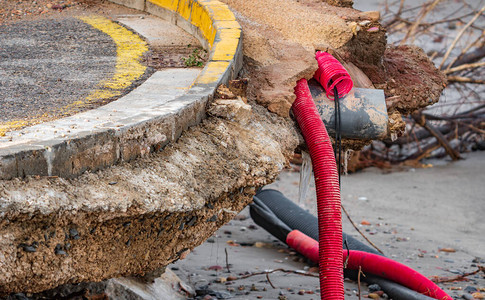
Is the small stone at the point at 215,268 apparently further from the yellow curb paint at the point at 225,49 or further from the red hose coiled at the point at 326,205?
the yellow curb paint at the point at 225,49

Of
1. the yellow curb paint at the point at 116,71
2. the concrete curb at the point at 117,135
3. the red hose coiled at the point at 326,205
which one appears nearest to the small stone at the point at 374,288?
the red hose coiled at the point at 326,205

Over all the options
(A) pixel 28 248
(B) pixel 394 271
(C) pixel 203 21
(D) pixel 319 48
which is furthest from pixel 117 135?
(B) pixel 394 271

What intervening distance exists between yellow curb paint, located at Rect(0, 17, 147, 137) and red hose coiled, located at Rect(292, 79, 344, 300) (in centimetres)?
105

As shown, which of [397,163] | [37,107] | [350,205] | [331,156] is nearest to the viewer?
[37,107]

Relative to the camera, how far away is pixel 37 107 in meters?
2.85

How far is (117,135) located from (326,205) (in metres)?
1.32

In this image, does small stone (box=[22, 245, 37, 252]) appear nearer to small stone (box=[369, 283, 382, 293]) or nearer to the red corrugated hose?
the red corrugated hose

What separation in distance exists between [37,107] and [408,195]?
5923mm

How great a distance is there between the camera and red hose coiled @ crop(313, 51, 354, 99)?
143 inches

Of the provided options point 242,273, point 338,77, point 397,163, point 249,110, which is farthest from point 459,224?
point 249,110

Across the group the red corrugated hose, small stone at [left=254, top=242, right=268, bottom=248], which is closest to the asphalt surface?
the red corrugated hose

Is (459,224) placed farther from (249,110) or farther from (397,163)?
(249,110)

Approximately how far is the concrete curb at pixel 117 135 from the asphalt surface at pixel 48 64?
0.36m

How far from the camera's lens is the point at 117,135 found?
7.65ft
